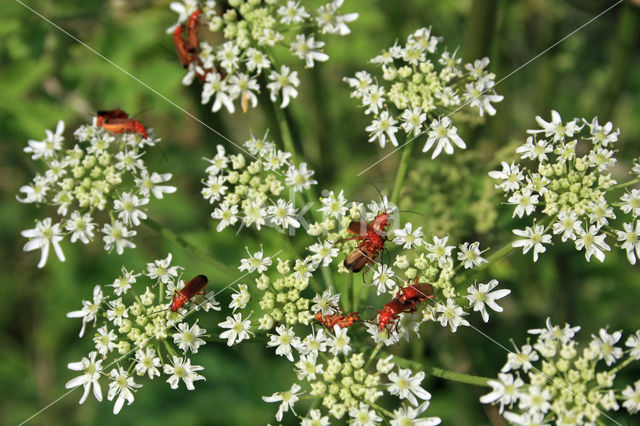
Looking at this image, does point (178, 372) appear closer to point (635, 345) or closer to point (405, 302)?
point (405, 302)

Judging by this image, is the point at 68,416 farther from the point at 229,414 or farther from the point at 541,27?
the point at 541,27

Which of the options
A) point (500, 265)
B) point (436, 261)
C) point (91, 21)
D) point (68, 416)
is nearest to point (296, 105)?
point (91, 21)

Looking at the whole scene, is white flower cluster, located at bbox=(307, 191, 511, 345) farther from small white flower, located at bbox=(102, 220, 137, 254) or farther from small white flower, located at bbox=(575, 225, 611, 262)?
small white flower, located at bbox=(102, 220, 137, 254)

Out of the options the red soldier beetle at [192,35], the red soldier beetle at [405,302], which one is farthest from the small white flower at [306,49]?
the red soldier beetle at [405,302]

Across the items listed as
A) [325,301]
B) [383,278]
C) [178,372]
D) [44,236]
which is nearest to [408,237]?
[383,278]

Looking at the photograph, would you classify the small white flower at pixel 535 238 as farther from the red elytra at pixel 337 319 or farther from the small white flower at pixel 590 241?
the red elytra at pixel 337 319

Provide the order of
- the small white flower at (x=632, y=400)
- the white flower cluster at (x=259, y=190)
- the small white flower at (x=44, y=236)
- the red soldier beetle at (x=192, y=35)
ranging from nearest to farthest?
the small white flower at (x=632, y=400) < the white flower cluster at (x=259, y=190) < the small white flower at (x=44, y=236) < the red soldier beetle at (x=192, y=35)
